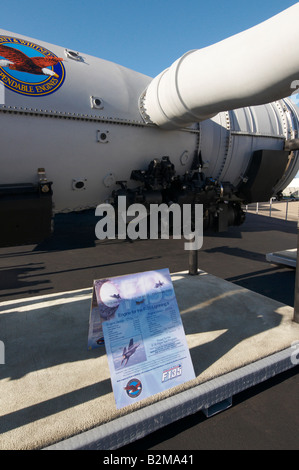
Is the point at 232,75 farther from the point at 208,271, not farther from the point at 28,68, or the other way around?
the point at 208,271

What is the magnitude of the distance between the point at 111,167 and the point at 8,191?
129 cm

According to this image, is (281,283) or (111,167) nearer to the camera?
(111,167)

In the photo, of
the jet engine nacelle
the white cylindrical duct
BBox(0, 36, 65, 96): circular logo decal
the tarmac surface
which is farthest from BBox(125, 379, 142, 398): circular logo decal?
BBox(0, 36, 65, 96): circular logo decal

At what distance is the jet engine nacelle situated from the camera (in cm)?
263

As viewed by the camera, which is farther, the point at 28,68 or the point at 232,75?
the point at 28,68

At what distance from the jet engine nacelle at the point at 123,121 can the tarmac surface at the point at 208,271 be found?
205 centimetres

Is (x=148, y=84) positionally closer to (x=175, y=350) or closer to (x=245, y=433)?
(x=175, y=350)

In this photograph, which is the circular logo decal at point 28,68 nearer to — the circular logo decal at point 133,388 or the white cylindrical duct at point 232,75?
the white cylindrical duct at point 232,75

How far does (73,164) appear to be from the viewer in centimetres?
351

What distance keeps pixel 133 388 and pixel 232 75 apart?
2.84 metres

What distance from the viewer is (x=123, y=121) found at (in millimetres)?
3674

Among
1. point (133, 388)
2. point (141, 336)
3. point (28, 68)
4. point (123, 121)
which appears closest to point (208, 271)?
point (123, 121)

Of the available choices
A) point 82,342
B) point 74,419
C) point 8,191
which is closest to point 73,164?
point 8,191

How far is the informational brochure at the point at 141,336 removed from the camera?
2336mm
